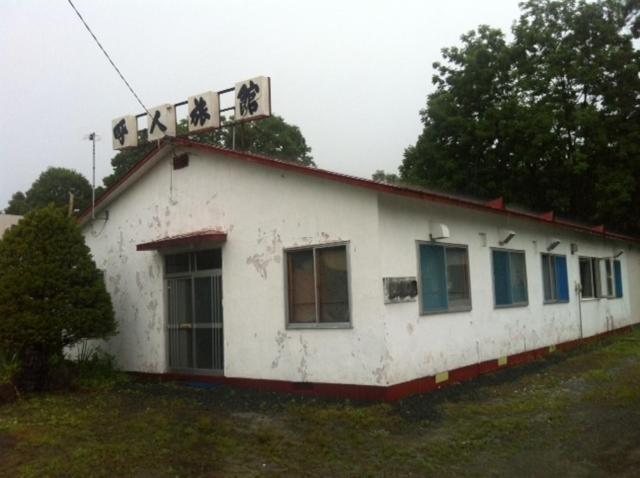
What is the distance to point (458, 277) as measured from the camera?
34.2ft

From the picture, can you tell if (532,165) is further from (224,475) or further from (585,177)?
(224,475)

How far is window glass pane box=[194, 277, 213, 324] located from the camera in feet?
35.7

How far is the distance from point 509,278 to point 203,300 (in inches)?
234

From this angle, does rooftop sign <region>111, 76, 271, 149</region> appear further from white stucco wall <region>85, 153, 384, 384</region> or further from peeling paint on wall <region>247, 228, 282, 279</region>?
peeling paint on wall <region>247, 228, 282, 279</region>

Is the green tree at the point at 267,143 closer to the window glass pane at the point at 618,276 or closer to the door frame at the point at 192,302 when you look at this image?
the window glass pane at the point at 618,276

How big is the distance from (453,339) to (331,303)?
2264mm

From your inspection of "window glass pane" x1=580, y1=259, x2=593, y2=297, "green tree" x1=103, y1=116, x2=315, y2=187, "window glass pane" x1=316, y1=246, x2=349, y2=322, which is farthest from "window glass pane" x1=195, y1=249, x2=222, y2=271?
"green tree" x1=103, y1=116, x2=315, y2=187

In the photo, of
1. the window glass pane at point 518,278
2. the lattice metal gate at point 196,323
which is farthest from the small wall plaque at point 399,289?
the window glass pane at point 518,278

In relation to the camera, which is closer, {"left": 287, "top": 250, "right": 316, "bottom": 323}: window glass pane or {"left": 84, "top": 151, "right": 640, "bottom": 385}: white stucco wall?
{"left": 84, "top": 151, "right": 640, "bottom": 385}: white stucco wall

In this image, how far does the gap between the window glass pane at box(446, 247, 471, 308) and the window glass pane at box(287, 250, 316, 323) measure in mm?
2383

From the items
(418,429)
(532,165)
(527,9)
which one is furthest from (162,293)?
(527,9)

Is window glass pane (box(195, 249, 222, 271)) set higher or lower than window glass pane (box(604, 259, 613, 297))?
higher

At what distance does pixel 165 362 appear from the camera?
11.4 metres

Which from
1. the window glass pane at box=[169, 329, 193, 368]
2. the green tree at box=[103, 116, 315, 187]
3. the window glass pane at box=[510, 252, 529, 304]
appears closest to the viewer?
the window glass pane at box=[169, 329, 193, 368]
